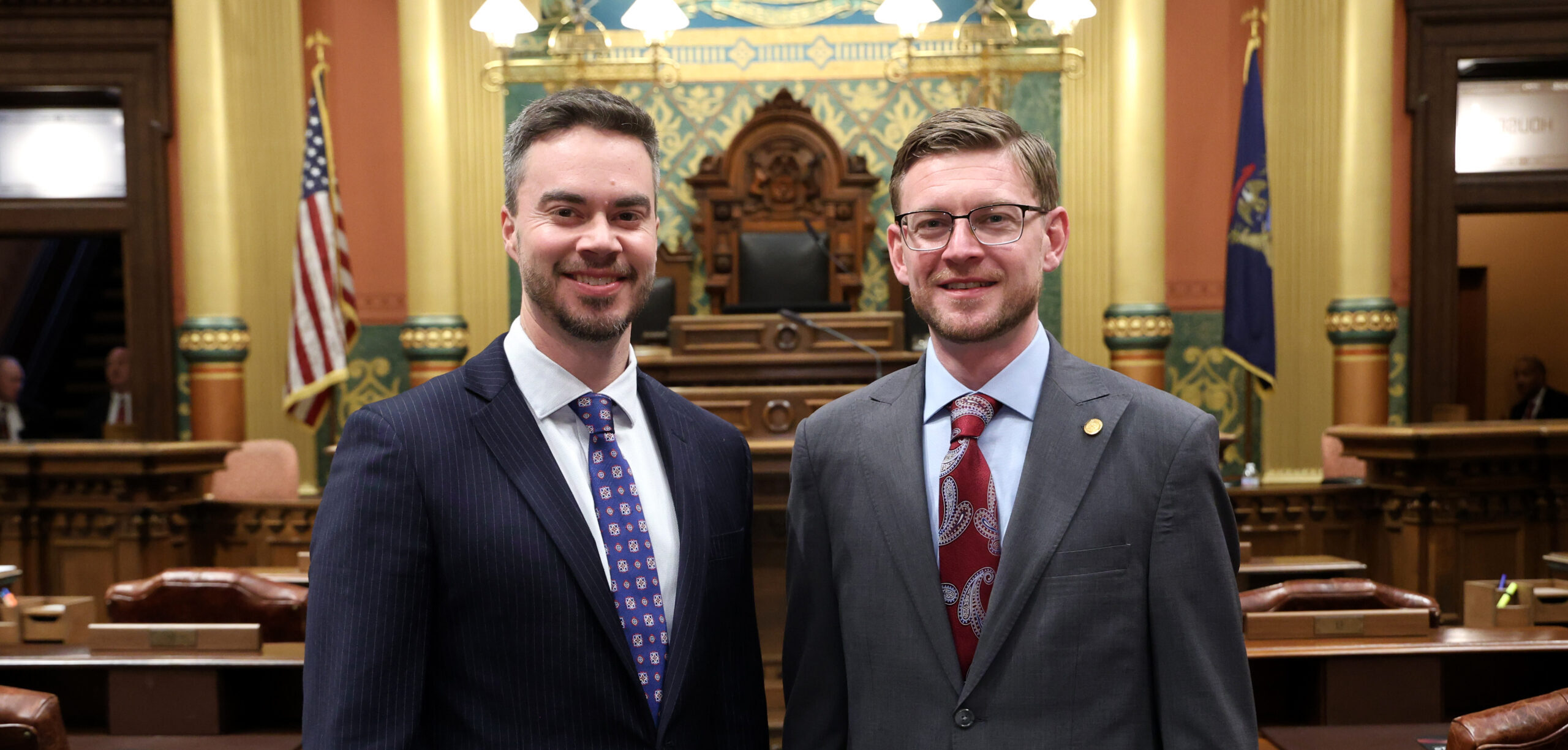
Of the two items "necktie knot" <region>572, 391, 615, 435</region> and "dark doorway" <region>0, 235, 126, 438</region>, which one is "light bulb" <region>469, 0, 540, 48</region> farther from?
"dark doorway" <region>0, 235, 126, 438</region>

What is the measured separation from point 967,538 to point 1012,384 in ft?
0.75

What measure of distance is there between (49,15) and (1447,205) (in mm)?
9951

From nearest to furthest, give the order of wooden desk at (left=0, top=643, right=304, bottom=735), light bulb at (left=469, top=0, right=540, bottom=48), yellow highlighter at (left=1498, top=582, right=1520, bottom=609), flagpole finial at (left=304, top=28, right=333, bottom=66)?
wooden desk at (left=0, top=643, right=304, bottom=735) < yellow highlighter at (left=1498, top=582, right=1520, bottom=609) < light bulb at (left=469, top=0, right=540, bottom=48) < flagpole finial at (left=304, top=28, right=333, bottom=66)

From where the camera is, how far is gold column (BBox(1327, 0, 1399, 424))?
23.4ft

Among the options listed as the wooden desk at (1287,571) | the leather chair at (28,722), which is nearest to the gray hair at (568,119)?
the leather chair at (28,722)

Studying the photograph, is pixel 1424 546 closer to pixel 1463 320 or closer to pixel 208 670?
pixel 208 670

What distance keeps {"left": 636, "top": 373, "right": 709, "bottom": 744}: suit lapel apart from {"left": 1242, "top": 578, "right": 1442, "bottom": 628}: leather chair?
1.85 metres

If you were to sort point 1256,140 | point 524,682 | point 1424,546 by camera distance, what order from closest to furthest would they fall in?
point 524,682 < point 1424,546 < point 1256,140

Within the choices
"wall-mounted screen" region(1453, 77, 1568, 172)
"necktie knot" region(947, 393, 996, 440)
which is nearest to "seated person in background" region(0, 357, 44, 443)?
"necktie knot" region(947, 393, 996, 440)

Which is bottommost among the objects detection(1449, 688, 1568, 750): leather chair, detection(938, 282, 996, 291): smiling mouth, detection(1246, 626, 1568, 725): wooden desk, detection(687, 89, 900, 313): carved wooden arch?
detection(1246, 626, 1568, 725): wooden desk

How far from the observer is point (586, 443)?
157 centimetres

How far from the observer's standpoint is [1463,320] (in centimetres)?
1080

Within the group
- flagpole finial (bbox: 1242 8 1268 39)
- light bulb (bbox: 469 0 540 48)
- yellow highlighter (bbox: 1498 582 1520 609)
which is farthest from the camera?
flagpole finial (bbox: 1242 8 1268 39)

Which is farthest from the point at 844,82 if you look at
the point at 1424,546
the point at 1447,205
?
the point at 1424,546
